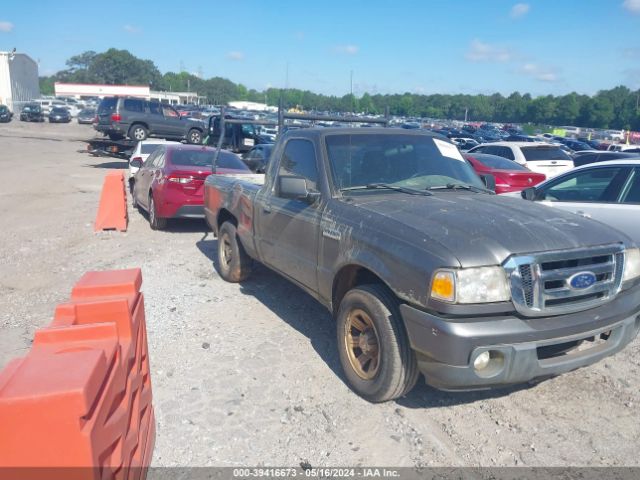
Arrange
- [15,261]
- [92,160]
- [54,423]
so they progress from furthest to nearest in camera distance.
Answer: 1. [92,160]
2. [15,261]
3. [54,423]

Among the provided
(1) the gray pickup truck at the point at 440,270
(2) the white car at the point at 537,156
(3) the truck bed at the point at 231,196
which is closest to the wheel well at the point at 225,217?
(3) the truck bed at the point at 231,196

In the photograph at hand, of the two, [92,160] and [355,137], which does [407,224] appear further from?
[92,160]

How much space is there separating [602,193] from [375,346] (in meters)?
4.07

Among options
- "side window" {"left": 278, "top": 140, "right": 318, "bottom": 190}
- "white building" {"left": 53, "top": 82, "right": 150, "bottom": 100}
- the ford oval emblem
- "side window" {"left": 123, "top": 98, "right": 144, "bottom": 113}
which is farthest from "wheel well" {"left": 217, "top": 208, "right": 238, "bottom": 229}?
"white building" {"left": 53, "top": 82, "right": 150, "bottom": 100}

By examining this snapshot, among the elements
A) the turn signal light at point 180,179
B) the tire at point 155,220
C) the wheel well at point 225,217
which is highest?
the turn signal light at point 180,179

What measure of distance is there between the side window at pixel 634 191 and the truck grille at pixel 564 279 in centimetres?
284

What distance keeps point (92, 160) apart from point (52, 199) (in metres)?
11.0

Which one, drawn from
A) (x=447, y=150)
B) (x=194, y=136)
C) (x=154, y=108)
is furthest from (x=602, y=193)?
(x=154, y=108)

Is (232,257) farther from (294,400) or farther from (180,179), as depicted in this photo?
(180,179)

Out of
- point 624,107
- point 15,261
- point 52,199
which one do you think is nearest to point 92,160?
point 52,199

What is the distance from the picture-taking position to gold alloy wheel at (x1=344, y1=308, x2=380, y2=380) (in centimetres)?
366

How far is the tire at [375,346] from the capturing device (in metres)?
3.40

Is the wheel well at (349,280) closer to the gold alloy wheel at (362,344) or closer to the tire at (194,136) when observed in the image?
the gold alloy wheel at (362,344)

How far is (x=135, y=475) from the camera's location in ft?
8.36
